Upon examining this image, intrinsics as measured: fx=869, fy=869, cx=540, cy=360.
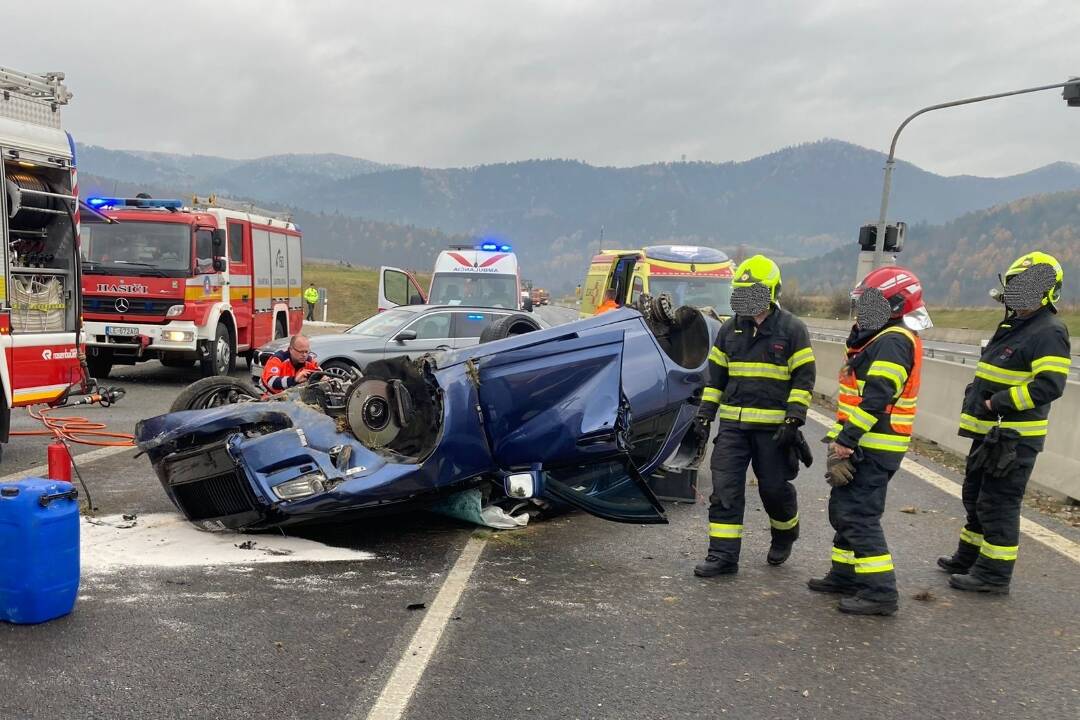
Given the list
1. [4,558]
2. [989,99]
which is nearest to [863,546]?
[4,558]

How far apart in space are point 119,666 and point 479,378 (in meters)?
2.34

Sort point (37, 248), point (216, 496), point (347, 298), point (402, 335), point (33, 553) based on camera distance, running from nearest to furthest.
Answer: point (33, 553)
point (216, 496)
point (37, 248)
point (402, 335)
point (347, 298)

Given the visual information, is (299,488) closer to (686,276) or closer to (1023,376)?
(1023,376)

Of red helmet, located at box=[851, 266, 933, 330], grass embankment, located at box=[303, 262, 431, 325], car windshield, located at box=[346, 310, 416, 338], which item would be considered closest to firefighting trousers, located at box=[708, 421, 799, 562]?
red helmet, located at box=[851, 266, 933, 330]

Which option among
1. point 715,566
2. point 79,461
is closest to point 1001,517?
point 715,566

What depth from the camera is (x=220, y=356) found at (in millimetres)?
12844

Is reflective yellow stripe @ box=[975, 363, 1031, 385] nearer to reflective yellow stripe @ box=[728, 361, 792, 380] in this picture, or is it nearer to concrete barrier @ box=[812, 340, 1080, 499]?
reflective yellow stripe @ box=[728, 361, 792, 380]

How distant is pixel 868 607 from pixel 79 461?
5983mm

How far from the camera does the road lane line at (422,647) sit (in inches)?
122

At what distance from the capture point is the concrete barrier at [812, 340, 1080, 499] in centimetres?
684

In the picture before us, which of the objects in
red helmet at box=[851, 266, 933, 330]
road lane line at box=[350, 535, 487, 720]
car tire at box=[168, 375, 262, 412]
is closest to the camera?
road lane line at box=[350, 535, 487, 720]

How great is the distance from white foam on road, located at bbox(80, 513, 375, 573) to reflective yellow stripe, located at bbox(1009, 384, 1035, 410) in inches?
140

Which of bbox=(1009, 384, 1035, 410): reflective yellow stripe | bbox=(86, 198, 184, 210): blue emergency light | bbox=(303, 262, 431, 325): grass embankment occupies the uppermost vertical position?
bbox=(86, 198, 184, 210): blue emergency light

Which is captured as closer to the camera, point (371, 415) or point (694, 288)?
point (371, 415)
